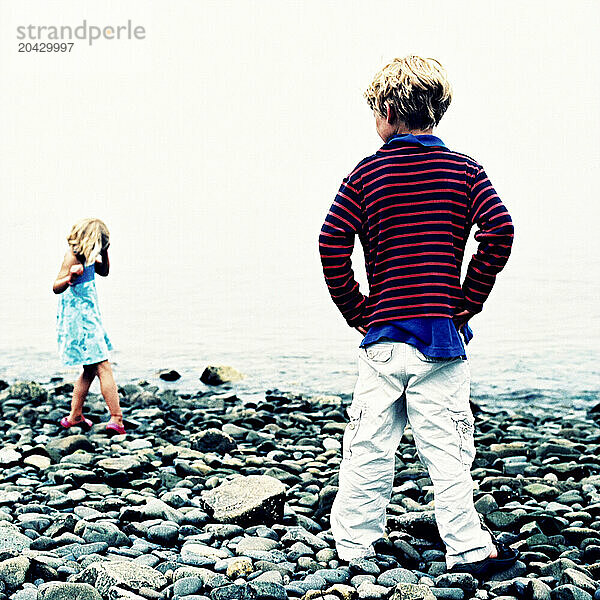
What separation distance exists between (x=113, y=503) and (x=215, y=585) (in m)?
1.09

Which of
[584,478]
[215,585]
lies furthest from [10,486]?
[584,478]

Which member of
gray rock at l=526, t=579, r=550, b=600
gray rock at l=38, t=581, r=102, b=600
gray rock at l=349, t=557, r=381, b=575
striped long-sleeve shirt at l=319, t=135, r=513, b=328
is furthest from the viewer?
gray rock at l=349, t=557, r=381, b=575

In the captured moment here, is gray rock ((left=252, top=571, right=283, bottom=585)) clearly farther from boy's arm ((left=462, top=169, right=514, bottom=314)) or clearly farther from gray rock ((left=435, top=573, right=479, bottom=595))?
boy's arm ((left=462, top=169, right=514, bottom=314))

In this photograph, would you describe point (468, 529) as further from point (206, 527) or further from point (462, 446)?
point (206, 527)

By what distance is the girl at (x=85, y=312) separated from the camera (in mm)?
5762

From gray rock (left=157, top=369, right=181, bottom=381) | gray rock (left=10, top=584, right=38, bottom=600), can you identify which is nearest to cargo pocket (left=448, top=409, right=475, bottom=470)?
gray rock (left=10, top=584, right=38, bottom=600)

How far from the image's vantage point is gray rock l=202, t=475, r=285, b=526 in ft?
13.1

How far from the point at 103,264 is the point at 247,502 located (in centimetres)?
241

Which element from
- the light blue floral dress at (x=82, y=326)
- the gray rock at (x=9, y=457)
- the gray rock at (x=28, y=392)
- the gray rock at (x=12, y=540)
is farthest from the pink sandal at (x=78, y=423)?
the gray rock at (x=12, y=540)

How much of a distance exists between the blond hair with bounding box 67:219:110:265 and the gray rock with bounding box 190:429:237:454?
4.30ft

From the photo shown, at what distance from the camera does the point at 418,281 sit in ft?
10.8

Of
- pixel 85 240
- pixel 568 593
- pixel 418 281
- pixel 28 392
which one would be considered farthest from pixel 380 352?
pixel 28 392

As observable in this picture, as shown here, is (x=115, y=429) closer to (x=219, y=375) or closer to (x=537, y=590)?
(x=219, y=375)

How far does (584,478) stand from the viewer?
4.86 meters
